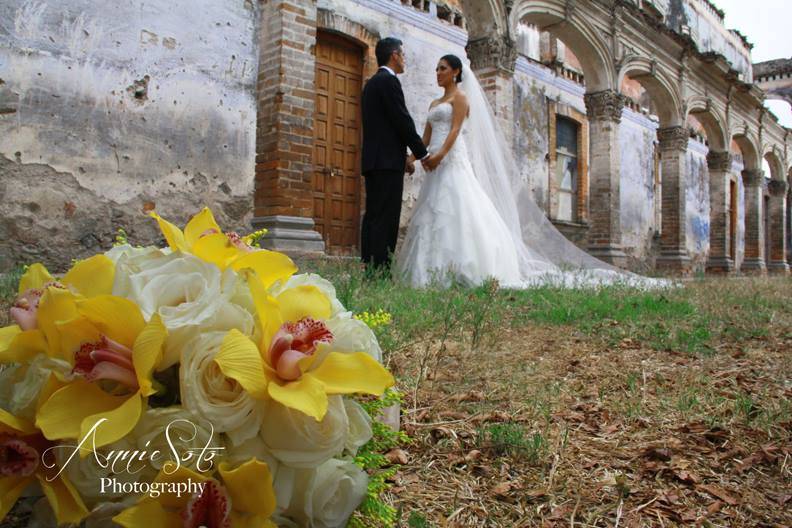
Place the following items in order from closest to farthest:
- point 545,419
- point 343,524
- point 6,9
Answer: point 343,524
point 545,419
point 6,9

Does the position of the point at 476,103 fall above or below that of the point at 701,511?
above

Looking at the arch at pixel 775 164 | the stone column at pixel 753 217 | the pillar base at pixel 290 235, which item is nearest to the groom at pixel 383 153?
the pillar base at pixel 290 235

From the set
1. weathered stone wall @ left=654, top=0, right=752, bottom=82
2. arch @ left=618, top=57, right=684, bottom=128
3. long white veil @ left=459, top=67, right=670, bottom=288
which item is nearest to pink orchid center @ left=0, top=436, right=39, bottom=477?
long white veil @ left=459, top=67, right=670, bottom=288

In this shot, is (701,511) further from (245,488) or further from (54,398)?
(54,398)

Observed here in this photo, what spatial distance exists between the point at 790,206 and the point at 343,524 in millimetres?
30244

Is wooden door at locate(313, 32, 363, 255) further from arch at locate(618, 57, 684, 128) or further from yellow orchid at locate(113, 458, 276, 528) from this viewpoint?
yellow orchid at locate(113, 458, 276, 528)

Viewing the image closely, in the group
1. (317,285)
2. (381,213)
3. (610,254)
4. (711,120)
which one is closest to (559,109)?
(610,254)

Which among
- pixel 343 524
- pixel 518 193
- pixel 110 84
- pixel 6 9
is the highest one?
pixel 6 9

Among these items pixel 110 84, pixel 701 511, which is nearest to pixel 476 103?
pixel 110 84

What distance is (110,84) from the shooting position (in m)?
5.86

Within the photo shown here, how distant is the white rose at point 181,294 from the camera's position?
0.87 m

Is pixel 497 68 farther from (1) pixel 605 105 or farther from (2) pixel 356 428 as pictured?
(2) pixel 356 428

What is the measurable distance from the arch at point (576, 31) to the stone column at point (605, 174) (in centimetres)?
32

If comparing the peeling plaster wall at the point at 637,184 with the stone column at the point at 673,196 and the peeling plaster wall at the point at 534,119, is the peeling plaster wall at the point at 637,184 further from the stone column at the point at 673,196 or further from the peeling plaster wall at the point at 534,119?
the peeling plaster wall at the point at 534,119
